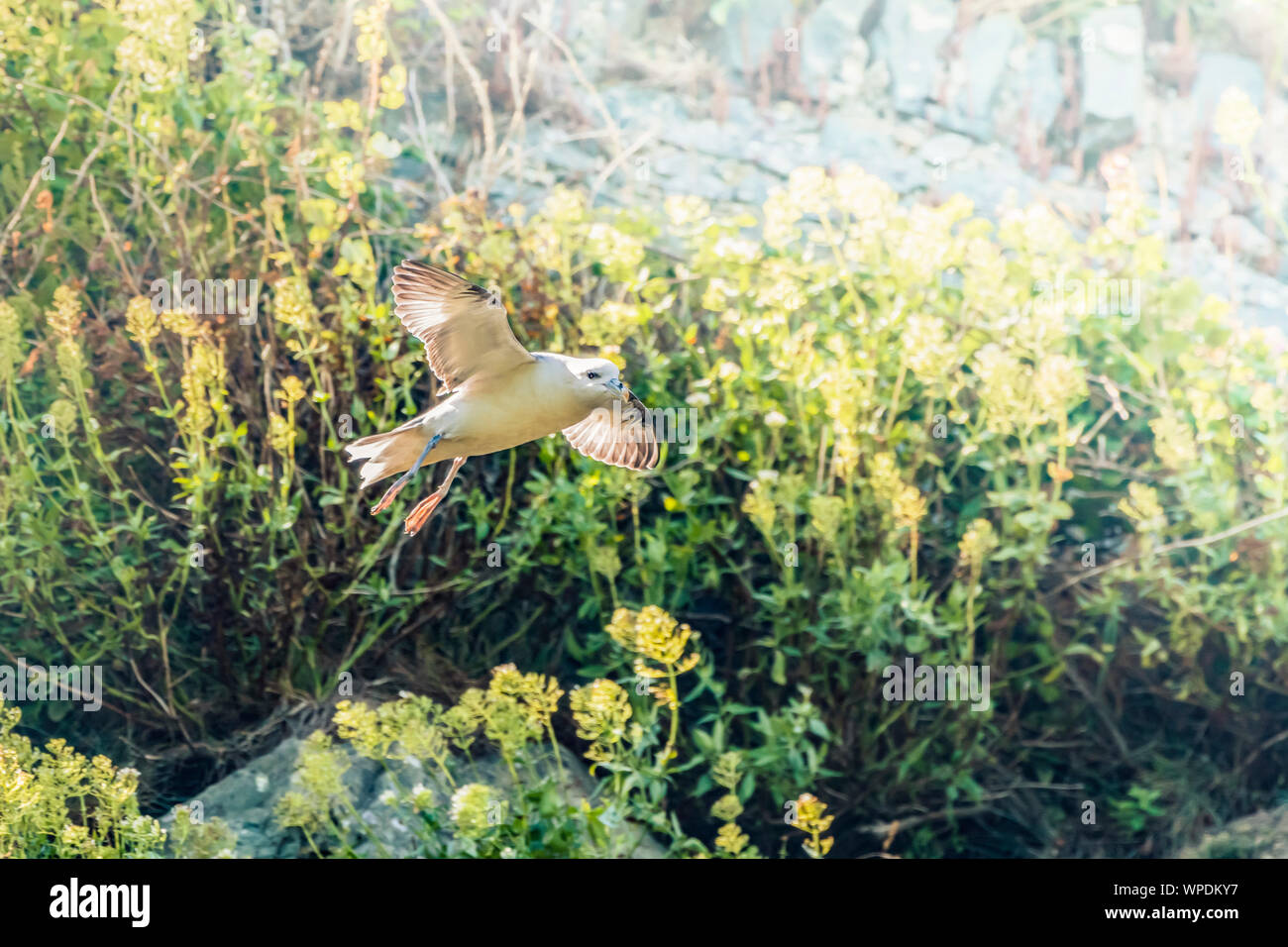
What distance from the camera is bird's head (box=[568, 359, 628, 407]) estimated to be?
1951mm

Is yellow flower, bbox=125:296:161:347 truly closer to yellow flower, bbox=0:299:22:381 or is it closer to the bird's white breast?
yellow flower, bbox=0:299:22:381

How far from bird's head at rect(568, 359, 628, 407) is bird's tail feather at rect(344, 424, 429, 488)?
0.30m

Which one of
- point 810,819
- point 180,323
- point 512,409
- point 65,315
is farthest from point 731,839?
point 65,315

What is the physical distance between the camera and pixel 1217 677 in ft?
10.7

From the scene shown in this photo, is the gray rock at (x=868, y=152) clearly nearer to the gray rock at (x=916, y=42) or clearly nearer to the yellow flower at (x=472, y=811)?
the gray rock at (x=916, y=42)

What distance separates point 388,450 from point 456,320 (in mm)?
270

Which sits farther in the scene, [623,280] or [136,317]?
[623,280]

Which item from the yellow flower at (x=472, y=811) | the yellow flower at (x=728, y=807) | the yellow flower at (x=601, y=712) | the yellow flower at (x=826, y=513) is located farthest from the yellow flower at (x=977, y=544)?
the yellow flower at (x=472, y=811)

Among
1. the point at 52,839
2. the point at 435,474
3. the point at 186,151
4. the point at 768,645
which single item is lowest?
the point at 52,839

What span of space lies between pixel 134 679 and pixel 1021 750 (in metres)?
2.23

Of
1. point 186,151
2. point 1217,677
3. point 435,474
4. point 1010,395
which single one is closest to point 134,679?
point 435,474

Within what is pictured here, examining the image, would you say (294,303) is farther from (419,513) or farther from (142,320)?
(419,513)

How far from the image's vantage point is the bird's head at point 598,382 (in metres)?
1.95

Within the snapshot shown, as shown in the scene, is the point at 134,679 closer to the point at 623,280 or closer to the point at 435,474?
the point at 435,474
